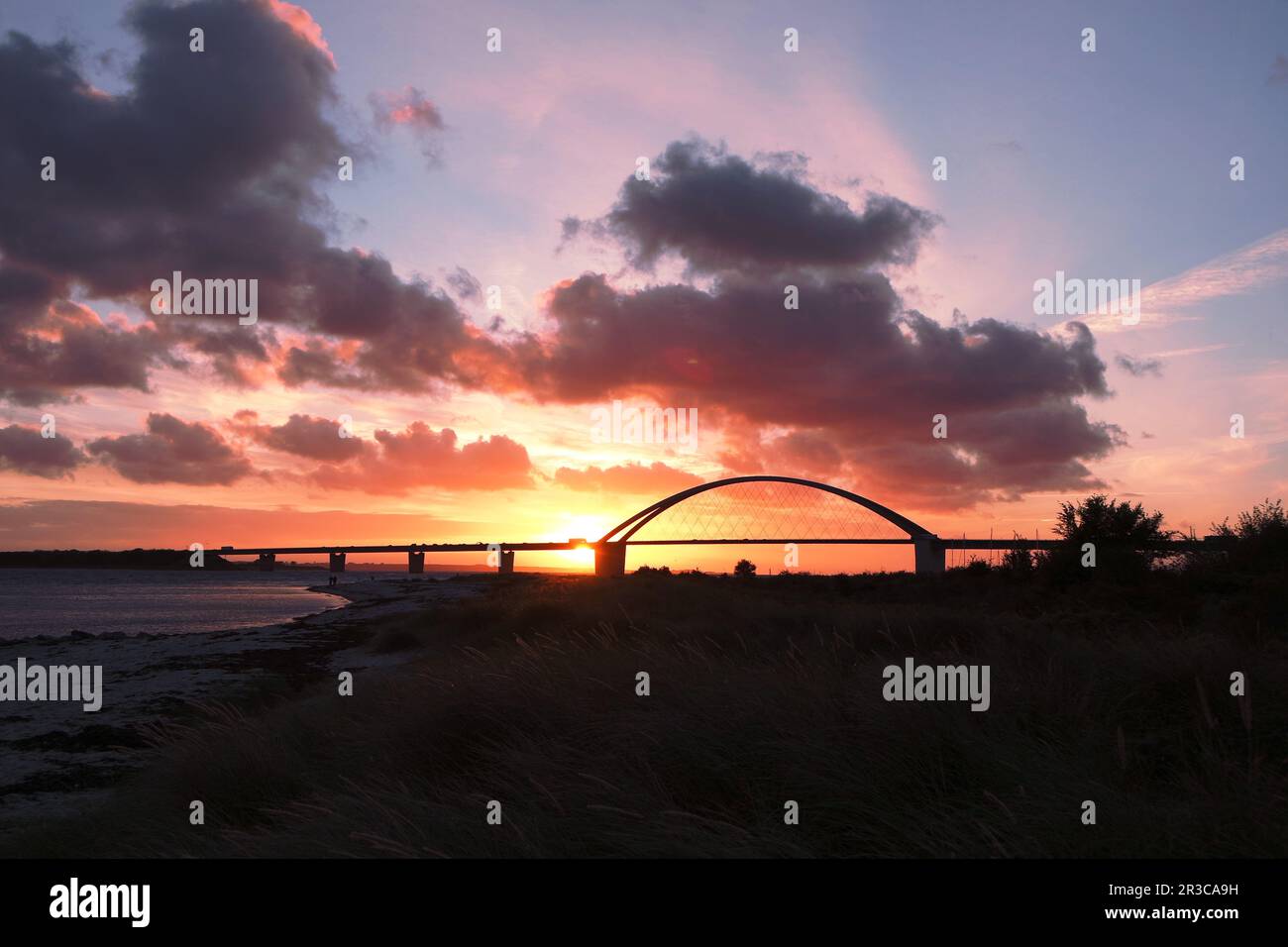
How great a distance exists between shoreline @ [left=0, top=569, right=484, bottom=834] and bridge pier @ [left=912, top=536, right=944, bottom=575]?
7151cm

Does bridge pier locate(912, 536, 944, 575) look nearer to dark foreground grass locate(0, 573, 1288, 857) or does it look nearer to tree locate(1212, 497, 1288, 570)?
tree locate(1212, 497, 1288, 570)

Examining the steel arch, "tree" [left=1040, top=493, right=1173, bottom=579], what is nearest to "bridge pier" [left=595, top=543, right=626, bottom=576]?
the steel arch

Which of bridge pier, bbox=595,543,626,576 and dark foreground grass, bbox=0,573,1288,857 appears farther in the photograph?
bridge pier, bbox=595,543,626,576

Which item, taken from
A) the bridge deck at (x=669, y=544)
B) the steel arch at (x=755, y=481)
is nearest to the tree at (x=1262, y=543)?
the bridge deck at (x=669, y=544)

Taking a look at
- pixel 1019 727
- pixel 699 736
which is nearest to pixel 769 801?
pixel 699 736

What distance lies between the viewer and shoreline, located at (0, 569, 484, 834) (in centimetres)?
1134

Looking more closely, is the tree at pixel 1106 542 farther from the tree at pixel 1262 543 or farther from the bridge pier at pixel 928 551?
the bridge pier at pixel 928 551

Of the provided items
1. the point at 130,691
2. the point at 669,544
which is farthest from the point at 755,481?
the point at 130,691

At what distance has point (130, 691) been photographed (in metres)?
19.3

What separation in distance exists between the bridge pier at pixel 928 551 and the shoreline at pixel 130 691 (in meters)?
71.5

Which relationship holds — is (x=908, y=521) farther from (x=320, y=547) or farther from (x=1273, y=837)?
(x=320, y=547)

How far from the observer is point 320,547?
16450cm

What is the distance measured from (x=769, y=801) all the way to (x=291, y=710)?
23.8 ft

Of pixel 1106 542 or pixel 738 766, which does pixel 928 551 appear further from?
pixel 738 766
